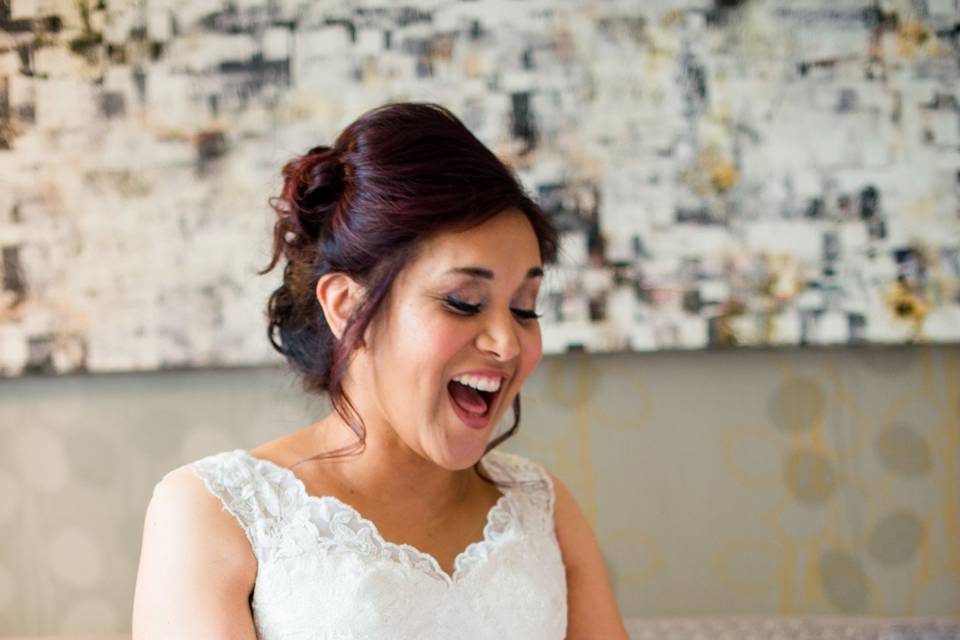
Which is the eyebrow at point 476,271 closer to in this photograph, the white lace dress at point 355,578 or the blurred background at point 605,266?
the white lace dress at point 355,578

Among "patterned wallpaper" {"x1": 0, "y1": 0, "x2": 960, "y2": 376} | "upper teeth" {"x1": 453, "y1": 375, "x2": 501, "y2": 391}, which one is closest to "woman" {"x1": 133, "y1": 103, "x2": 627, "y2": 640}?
"upper teeth" {"x1": 453, "y1": 375, "x2": 501, "y2": 391}

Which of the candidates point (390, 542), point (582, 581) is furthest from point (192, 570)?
point (582, 581)

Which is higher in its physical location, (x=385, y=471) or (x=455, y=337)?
(x=455, y=337)

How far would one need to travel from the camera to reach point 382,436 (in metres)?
1.30

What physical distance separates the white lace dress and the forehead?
0.32 meters

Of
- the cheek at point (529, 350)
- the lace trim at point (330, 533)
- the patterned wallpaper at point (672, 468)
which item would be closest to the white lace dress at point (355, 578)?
the lace trim at point (330, 533)

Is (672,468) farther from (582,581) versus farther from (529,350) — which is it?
(529,350)

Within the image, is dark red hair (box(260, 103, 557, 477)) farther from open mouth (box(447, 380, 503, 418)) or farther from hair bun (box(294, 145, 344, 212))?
open mouth (box(447, 380, 503, 418))

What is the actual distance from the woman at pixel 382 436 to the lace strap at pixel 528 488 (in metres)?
0.06

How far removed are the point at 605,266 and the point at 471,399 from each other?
28.9 inches

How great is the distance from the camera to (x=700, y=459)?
1981mm

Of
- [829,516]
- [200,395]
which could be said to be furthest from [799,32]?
[200,395]

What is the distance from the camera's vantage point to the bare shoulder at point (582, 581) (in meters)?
1.39

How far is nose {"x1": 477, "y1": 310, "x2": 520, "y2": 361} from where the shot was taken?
1192 millimetres
